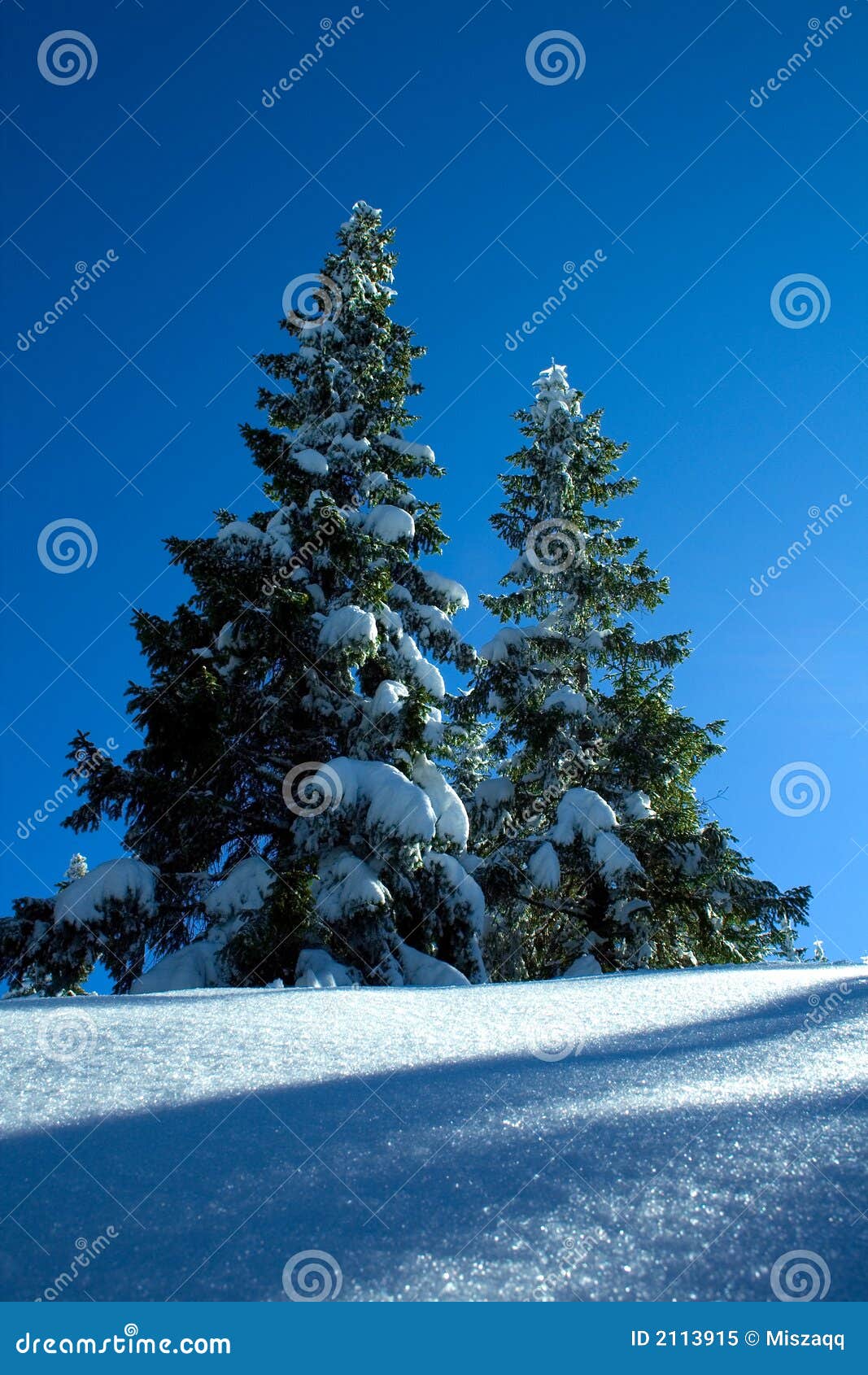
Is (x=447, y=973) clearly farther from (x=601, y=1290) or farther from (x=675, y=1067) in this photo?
(x=601, y=1290)

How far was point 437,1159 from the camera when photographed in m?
1.68

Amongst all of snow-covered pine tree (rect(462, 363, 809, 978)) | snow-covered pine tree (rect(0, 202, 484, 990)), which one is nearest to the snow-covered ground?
snow-covered pine tree (rect(0, 202, 484, 990))

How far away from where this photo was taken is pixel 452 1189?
152 cm

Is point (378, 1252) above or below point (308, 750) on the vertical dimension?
below

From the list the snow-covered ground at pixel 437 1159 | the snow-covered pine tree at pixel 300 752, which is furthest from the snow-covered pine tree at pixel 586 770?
the snow-covered ground at pixel 437 1159

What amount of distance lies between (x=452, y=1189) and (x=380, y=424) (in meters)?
13.4

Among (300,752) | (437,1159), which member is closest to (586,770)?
(300,752)

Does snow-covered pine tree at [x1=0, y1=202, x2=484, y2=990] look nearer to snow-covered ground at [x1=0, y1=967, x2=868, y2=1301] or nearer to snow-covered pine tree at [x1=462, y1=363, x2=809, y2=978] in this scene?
snow-covered pine tree at [x1=462, y1=363, x2=809, y2=978]

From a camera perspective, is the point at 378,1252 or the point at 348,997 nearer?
the point at 378,1252

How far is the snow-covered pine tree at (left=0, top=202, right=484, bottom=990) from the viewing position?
8.33 metres

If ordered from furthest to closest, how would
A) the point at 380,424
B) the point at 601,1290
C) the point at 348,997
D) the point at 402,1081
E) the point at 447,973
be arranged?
the point at 380,424, the point at 447,973, the point at 348,997, the point at 402,1081, the point at 601,1290

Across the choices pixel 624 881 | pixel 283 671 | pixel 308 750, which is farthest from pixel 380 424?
pixel 624 881

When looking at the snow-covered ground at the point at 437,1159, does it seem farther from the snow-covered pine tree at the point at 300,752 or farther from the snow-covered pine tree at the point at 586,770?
the snow-covered pine tree at the point at 586,770

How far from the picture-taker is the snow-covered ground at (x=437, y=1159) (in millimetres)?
1278
